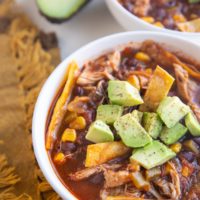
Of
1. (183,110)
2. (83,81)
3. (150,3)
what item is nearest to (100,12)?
(150,3)

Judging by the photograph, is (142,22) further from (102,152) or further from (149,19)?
(102,152)

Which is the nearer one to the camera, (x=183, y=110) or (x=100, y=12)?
(x=183, y=110)

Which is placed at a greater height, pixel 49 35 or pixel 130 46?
pixel 130 46

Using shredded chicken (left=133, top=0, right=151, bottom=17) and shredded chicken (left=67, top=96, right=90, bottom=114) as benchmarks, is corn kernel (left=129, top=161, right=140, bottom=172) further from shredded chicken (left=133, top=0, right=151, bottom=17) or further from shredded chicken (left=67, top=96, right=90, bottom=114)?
shredded chicken (left=133, top=0, right=151, bottom=17)

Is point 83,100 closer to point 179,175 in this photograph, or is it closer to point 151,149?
point 151,149

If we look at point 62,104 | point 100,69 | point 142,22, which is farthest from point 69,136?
point 142,22

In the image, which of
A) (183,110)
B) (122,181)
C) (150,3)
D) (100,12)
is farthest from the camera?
(100,12)

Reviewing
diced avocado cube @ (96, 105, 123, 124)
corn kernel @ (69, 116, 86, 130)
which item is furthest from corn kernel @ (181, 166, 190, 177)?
corn kernel @ (69, 116, 86, 130)

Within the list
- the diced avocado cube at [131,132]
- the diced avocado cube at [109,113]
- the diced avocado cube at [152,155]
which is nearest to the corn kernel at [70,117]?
the diced avocado cube at [109,113]

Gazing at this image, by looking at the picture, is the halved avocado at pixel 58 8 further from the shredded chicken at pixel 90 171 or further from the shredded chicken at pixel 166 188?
the shredded chicken at pixel 166 188
